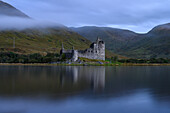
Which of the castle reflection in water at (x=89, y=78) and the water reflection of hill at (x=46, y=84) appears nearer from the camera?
the water reflection of hill at (x=46, y=84)

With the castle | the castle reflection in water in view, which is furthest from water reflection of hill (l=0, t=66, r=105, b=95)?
the castle

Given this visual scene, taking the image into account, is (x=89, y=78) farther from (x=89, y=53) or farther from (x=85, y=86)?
(x=89, y=53)

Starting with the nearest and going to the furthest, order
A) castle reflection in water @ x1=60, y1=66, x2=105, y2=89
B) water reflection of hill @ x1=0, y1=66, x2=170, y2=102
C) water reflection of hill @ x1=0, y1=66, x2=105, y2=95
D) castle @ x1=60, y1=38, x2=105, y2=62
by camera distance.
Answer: water reflection of hill @ x1=0, y1=66, x2=170, y2=102, water reflection of hill @ x1=0, y1=66, x2=105, y2=95, castle reflection in water @ x1=60, y1=66, x2=105, y2=89, castle @ x1=60, y1=38, x2=105, y2=62

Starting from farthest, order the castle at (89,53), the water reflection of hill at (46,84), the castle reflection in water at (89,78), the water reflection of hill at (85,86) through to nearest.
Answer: the castle at (89,53) → the castle reflection in water at (89,78) → the water reflection of hill at (46,84) → the water reflection of hill at (85,86)

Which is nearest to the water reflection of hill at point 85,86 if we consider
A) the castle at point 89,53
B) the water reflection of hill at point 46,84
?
the water reflection of hill at point 46,84

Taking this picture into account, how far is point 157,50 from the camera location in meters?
194

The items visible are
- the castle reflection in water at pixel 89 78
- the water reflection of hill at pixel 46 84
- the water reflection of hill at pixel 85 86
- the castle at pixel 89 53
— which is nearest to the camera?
the water reflection of hill at pixel 85 86

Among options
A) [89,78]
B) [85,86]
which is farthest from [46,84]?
[89,78]

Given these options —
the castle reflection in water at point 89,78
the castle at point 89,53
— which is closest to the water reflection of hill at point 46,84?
the castle reflection in water at point 89,78

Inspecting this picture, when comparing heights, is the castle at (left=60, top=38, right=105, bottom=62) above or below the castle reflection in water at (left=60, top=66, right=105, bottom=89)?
above

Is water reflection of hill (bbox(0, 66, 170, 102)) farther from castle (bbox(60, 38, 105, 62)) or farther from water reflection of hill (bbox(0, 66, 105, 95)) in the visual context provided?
castle (bbox(60, 38, 105, 62))

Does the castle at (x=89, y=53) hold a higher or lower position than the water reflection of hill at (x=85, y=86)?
higher

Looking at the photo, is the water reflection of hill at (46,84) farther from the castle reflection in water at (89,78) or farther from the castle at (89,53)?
the castle at (89,53)

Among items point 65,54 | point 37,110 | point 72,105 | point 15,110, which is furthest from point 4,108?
point 65,54
